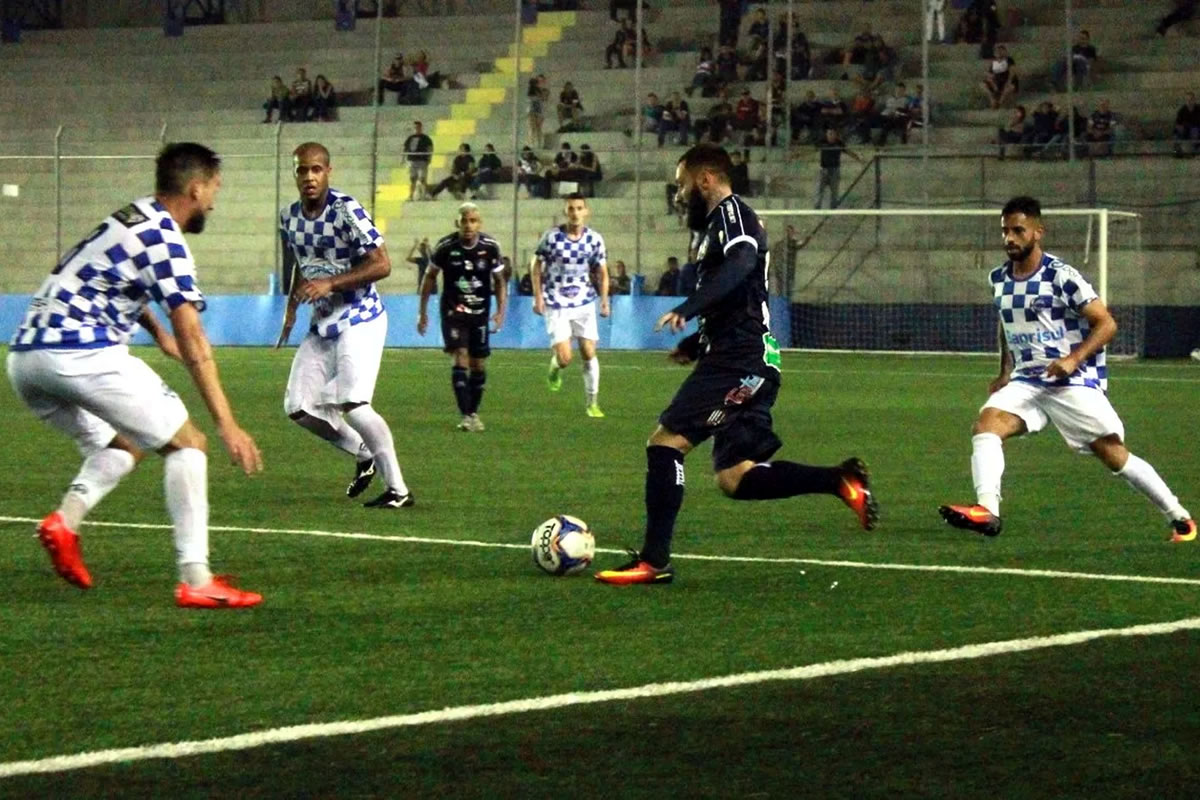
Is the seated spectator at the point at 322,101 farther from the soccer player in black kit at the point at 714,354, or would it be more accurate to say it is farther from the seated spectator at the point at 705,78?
the soccer player in black kit at the point at 714,354

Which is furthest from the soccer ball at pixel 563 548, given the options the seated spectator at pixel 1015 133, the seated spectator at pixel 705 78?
the seated spectator at pixel 705 78

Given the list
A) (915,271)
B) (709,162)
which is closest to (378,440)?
(709,162)

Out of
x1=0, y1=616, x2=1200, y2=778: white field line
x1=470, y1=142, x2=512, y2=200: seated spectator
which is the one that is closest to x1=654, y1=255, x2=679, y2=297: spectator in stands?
x1=470, y1=142, x2=512, y2=200: seated spectator

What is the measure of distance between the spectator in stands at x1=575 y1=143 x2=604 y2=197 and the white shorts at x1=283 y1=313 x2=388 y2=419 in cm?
2939

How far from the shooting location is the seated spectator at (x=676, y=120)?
41559mm

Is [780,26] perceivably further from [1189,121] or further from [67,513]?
[67,513]

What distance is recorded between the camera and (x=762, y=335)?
9320 millimetres

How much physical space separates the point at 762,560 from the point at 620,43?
3616 centimetres

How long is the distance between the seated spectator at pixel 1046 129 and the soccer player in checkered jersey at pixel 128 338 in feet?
103

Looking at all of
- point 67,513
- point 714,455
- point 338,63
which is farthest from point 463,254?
point 338,63

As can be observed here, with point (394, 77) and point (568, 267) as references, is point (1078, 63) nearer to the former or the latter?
point (394, 77)

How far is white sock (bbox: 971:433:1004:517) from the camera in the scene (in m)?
10.9

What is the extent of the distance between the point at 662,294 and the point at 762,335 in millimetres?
29632

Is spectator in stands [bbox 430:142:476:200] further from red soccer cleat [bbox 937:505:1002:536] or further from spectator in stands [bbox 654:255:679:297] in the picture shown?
red soccer cleat [bbox 937:505:1002:536]
